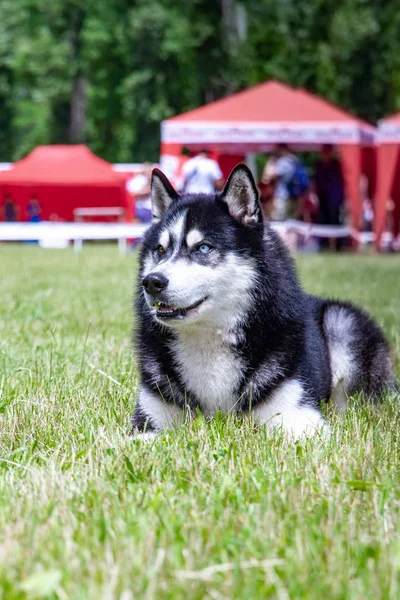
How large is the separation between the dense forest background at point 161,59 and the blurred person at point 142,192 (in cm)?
1908

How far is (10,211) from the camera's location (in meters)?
30.3

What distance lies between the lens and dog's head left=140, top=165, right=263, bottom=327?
3529 mm

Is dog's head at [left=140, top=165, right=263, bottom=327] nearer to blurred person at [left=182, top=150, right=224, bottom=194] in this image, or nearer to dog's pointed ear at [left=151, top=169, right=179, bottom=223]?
dog's pointed ear at [left=151, top=169, right=179, bottom=223]

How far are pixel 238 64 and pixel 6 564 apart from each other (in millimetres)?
40959

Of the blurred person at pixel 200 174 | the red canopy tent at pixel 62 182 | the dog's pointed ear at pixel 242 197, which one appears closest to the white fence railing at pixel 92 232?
the red canopy tent at pixel 62 182

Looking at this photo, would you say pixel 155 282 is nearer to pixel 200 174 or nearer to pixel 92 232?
pixel 200 174

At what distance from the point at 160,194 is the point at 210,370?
85 centimetres

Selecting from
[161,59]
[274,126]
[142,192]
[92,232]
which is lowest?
[92,232]

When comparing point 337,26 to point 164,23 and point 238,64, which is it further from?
point 164,23

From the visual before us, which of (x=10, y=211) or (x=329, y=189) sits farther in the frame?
(x=10, y=211)

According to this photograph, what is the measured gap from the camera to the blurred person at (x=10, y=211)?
30.3m

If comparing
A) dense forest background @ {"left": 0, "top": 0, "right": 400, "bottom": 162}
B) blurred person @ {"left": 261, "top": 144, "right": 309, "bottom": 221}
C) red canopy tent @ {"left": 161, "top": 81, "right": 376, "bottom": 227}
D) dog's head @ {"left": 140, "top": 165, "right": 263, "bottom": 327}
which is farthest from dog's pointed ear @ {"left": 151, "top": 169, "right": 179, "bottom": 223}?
dense forest background @ {"left": 0, "top": 0, "right": 400, "bottom": 162}

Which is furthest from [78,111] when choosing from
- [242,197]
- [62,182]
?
[242,197]

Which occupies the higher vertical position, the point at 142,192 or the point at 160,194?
the point at 160,194
